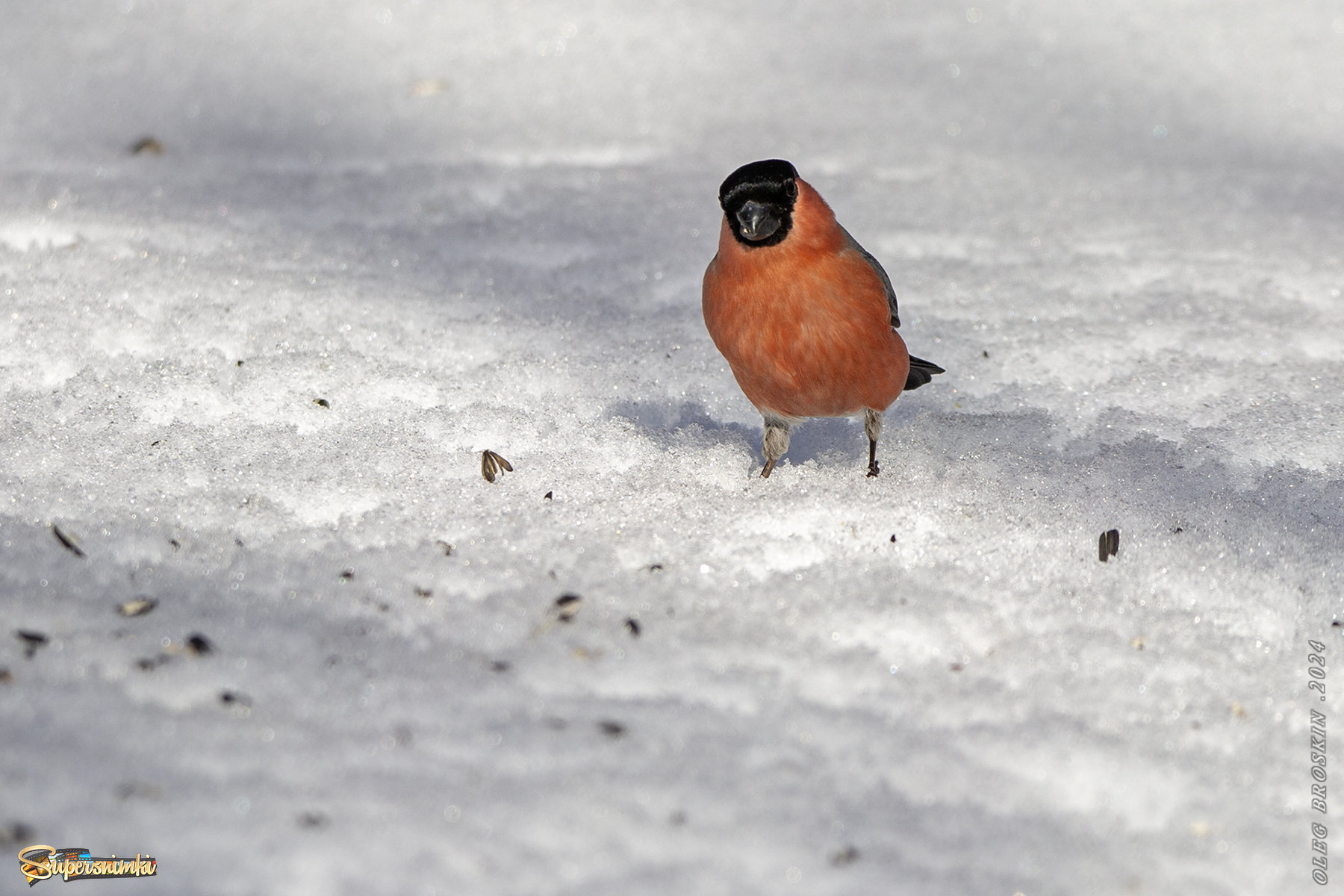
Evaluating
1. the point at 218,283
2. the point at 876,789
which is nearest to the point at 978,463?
the point at 876,789

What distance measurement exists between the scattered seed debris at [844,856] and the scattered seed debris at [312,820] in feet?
3.00

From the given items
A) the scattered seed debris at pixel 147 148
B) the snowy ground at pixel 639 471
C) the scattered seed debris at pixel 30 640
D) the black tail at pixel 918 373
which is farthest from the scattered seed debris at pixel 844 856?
the scattered seed debris at pixel 147 148

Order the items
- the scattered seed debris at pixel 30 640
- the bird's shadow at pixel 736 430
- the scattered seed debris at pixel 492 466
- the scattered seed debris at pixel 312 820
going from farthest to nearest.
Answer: the bird's shadow at pixel 736 430 → the scattered seed debris at pixel 492 466 → the scattered seed debris at pixel 30 640 → the scattered seed debris at pixel 312 820

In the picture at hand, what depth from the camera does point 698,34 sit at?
5.98m

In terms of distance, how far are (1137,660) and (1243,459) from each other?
3.56ft

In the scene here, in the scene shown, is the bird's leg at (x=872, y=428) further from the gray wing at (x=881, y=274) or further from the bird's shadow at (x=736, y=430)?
the gray wing at (x=881, y=274)

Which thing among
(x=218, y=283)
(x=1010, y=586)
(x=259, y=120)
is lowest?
(x=1010, y=586)

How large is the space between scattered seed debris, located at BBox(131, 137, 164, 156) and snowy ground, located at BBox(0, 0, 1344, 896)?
3.5 inches

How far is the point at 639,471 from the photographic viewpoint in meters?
3.12

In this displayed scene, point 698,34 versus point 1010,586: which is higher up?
point 698,34

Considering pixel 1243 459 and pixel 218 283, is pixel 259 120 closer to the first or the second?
pixel 218 283

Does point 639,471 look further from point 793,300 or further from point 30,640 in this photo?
point 30,640

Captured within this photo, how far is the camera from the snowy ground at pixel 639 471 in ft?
6.84

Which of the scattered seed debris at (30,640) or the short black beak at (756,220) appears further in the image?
the short black beak at (756,220)
